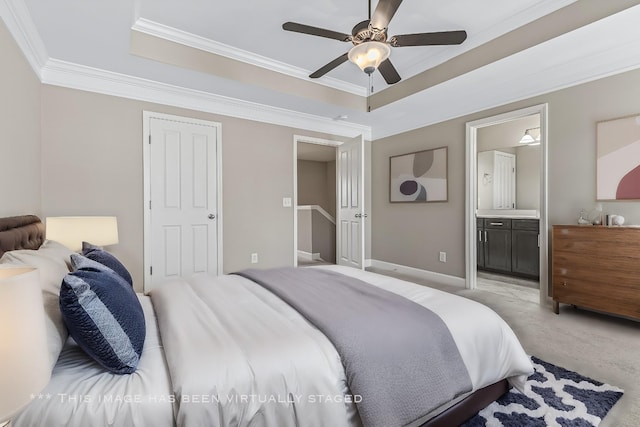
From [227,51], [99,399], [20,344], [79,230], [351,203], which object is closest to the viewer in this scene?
[20,344]

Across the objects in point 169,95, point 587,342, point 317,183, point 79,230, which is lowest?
point 587,342

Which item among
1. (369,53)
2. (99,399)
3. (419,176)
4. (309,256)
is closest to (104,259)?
(99,399)

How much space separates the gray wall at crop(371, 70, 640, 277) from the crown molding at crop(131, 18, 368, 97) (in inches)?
56.6

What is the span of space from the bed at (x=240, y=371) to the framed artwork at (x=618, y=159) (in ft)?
7.51

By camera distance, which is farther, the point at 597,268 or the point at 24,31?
the point at 597,268

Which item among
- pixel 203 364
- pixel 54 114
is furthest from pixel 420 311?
pixel 54 114

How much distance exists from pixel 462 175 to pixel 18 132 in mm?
4521

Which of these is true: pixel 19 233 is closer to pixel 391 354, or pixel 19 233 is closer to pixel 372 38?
pixel 391 354

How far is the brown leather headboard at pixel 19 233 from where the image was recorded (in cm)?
158

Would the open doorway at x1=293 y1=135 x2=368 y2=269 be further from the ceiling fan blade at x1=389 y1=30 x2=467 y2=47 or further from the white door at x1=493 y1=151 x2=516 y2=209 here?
the white door at x1=493 y1=151 x2=516 y2=209

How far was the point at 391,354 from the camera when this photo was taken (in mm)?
1187

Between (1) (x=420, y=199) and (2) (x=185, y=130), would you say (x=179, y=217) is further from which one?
(1) (x=420, y=199)

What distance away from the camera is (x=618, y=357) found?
2137 millimetres

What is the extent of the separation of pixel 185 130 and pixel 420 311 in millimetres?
3404
